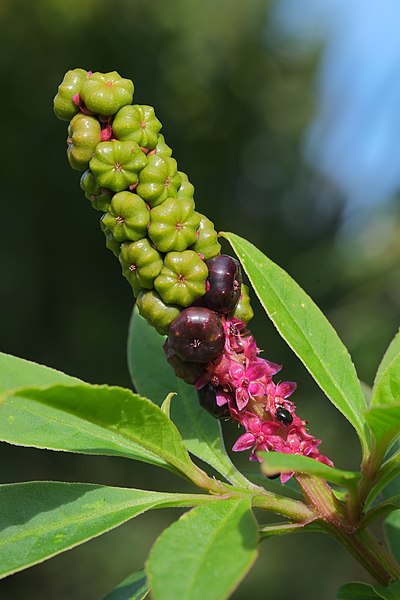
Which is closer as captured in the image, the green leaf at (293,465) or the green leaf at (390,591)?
the green leaf at (293,465)

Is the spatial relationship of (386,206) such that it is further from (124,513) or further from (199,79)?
(124,513)

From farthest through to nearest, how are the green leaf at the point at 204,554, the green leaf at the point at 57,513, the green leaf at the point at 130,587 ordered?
the green leaf at the point at 130,587 → the green leaf at the point at 57,513 → the green leaf at the point at 204,554

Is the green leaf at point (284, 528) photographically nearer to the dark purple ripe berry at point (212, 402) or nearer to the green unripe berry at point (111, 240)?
the dark purple ripe berry at point (212, 402)

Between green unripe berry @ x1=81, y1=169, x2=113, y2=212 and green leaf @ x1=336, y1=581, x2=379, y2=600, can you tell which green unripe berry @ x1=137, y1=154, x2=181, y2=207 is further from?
green leaf @ x1=336, y1=581, x2=379, y2=600

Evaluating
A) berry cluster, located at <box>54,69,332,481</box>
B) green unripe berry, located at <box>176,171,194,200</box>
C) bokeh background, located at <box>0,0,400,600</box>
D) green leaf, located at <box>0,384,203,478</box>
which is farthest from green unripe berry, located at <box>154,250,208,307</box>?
bokeh background, located at <box>0,0,400,600</box>

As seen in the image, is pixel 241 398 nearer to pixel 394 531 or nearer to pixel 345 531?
pixel 345 531

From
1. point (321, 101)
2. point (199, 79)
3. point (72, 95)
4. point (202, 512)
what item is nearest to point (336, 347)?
point (202, 512)

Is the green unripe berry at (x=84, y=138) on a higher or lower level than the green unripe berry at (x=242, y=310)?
higher

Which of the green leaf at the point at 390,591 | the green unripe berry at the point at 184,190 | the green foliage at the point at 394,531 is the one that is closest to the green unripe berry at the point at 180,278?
the green unripe berry at the point at 184,190
